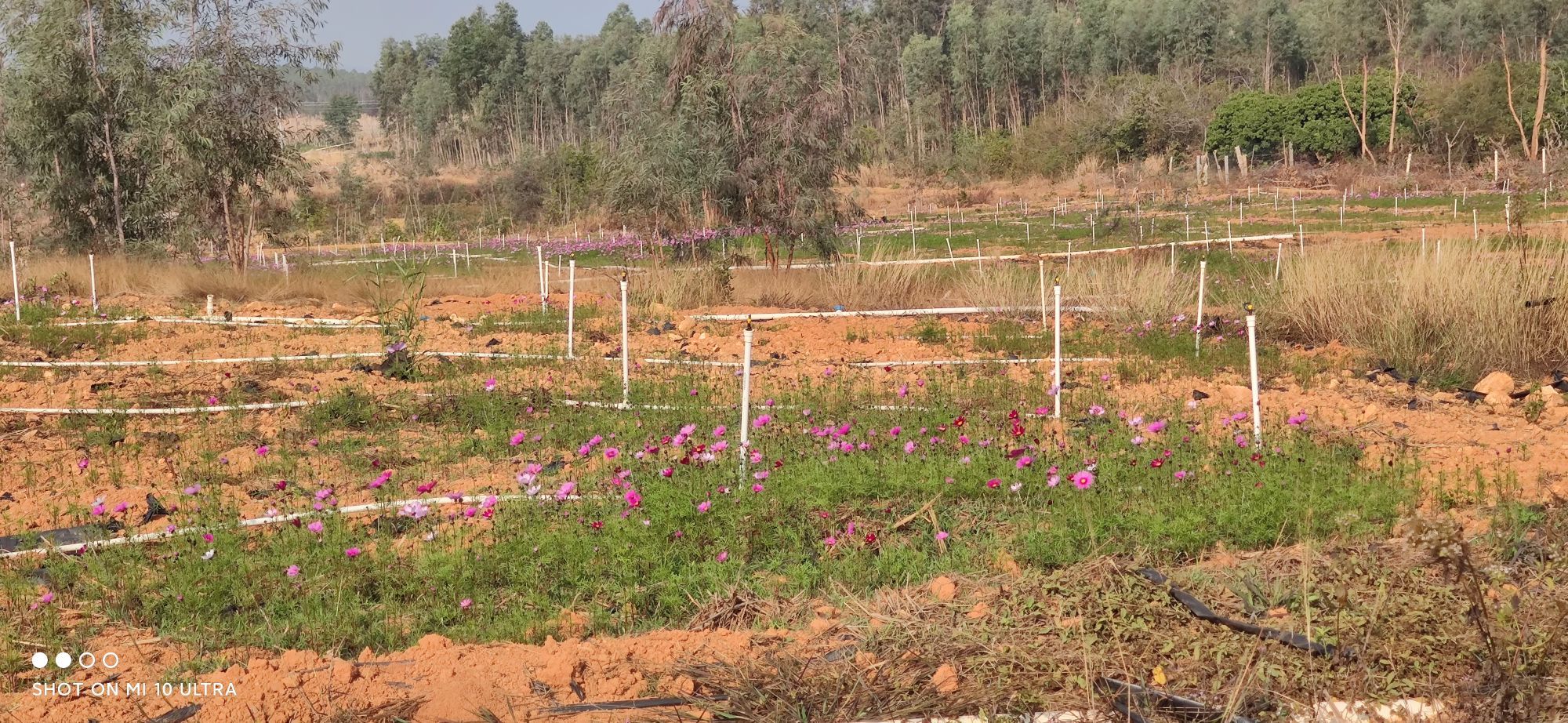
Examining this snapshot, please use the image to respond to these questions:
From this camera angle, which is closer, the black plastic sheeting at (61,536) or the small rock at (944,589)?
the small rock at (944,589)

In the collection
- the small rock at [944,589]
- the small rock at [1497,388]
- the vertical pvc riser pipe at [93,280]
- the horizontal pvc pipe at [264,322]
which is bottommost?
the small rock at [944,589]

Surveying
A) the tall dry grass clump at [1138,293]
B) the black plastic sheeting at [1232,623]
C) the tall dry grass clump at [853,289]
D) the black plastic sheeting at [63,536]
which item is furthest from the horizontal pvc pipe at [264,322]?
the black plastic sheeting at [1232,623]

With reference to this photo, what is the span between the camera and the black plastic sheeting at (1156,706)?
330 centimetres

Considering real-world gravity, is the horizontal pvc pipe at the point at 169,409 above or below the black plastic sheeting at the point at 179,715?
above

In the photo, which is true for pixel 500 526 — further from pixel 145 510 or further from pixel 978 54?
pixel 978 54

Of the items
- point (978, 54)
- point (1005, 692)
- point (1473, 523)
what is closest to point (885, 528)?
point (1005, 692)

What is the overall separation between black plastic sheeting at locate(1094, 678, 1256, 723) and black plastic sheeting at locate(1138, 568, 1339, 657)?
1.45ft

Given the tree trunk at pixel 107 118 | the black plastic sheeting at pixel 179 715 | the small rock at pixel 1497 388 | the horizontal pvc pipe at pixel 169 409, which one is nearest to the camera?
the black plastic sheeting at pixel 179 715

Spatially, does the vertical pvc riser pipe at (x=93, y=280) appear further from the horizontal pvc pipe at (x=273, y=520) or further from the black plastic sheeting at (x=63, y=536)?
the horizontal pvc pipe at (x=273, y=520)

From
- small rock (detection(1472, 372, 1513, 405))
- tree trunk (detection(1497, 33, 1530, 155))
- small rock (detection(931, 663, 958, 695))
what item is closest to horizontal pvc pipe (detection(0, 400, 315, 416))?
small rock (detection(931, 663, 958, 695))

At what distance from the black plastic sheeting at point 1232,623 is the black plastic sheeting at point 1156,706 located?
0.44m

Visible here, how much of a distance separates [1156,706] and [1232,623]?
22.7 inches

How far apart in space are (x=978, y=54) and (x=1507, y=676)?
69322mm

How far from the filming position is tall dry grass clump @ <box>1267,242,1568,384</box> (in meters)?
8.47
